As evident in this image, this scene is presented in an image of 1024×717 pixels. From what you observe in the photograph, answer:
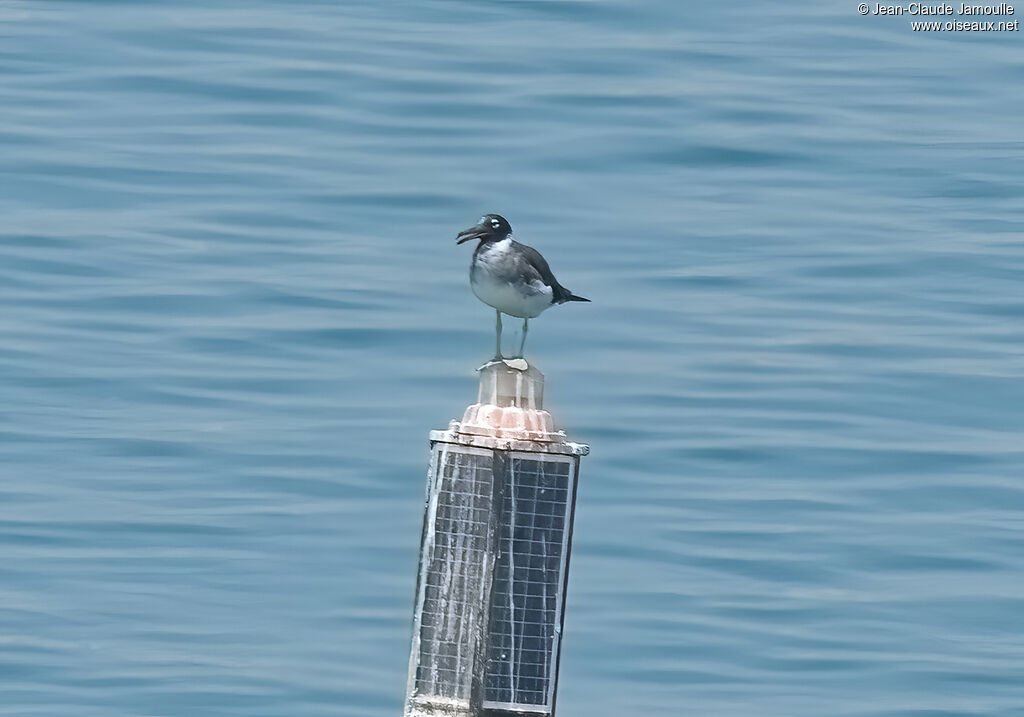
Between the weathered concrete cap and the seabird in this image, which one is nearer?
the weathered concrete cap

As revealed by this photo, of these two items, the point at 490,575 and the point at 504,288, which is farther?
the point at 504,288

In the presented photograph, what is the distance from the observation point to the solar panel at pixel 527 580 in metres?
7.74

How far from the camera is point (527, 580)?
7.79 metres

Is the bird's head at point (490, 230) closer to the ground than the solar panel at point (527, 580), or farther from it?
farther from it

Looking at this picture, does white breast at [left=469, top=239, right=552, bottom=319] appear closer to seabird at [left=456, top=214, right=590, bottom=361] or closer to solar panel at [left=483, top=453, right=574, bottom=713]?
seabird at [left=456, top=214, right=590, bottom=361]

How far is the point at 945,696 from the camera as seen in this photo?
1784 centimetres

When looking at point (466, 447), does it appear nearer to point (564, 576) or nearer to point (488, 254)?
point (564, 576)

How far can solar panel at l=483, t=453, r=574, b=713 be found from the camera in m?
7.74

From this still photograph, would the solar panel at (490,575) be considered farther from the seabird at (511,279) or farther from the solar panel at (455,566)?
the seabird at (511,279)

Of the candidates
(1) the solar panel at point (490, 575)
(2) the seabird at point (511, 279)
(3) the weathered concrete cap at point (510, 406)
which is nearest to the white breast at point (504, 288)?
(2) the seabird at point (511, 279)

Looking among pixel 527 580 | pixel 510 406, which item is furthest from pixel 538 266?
pixel 527 580

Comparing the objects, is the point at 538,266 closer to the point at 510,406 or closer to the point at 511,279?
the point at 511,279

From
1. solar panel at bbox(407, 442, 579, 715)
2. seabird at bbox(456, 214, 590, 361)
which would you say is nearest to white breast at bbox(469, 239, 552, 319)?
seabird at bbox(456, 214, 590, 361)

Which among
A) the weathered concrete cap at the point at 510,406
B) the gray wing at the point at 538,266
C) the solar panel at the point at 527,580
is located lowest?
the solar panel at the point at 527,580
